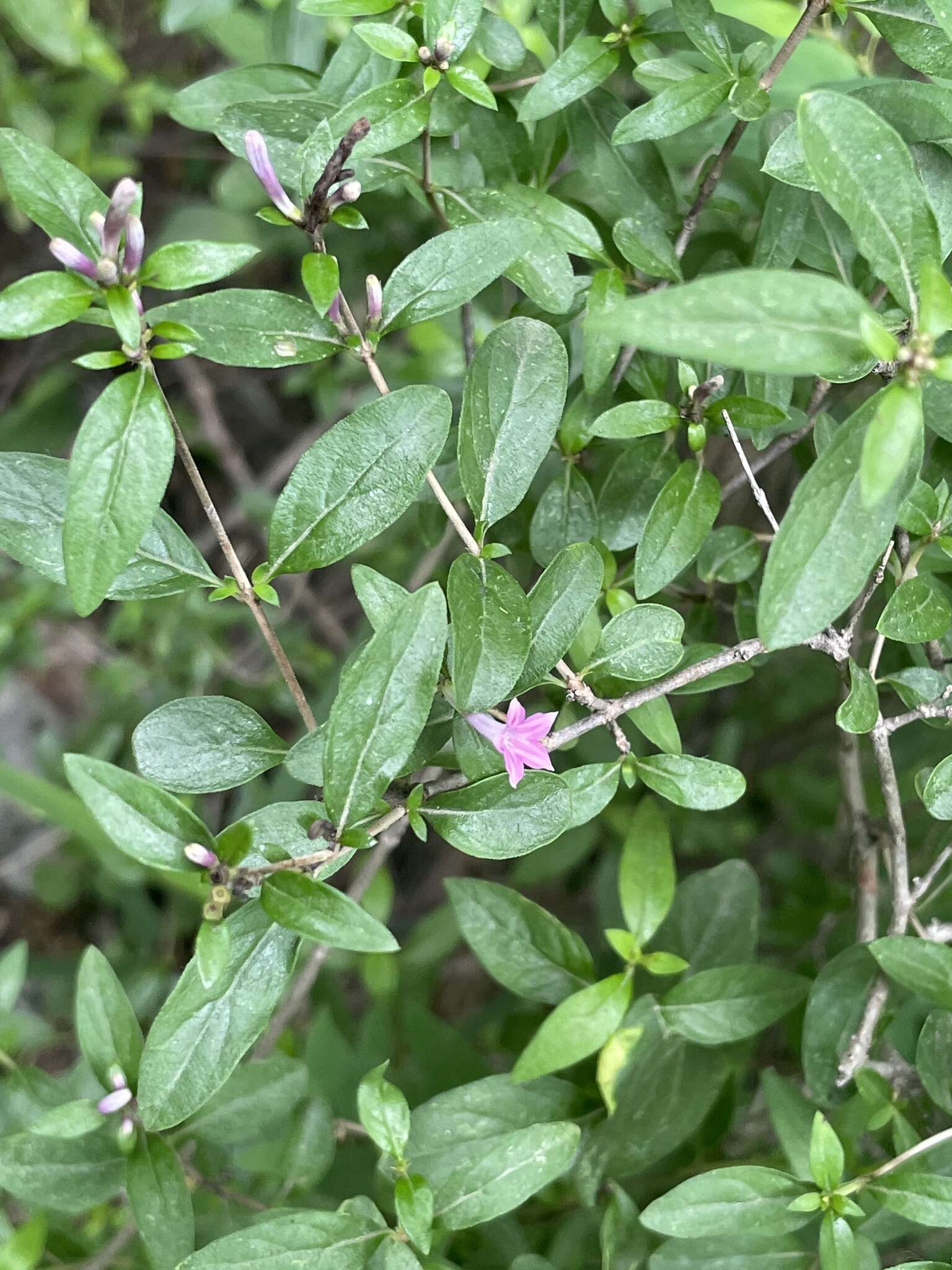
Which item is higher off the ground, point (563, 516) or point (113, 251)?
point (113, 251)

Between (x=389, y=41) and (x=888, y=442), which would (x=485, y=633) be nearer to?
(x=888, y=442)

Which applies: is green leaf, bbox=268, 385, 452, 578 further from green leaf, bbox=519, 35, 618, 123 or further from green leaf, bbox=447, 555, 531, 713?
green leaf, bbox=519, 35, 618, 123

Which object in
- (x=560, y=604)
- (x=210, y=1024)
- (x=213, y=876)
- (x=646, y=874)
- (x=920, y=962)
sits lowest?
(x=646, y=874)

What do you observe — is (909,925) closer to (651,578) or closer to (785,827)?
(651,578)

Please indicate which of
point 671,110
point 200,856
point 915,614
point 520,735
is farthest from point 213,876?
point 671,110

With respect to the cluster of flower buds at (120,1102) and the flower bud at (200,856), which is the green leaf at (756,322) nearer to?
the flower bud at (200,856)

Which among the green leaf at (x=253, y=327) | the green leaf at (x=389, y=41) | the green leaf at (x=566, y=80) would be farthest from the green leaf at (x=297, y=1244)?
the green leaf at (x=253, y=327)

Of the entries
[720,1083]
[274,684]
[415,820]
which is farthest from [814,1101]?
[274,684]

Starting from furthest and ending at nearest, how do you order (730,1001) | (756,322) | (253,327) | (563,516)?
1. (730,1001)
2. (563,516)
3. (253,327)
4. (756,322)
